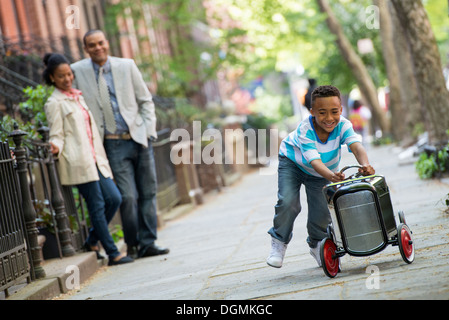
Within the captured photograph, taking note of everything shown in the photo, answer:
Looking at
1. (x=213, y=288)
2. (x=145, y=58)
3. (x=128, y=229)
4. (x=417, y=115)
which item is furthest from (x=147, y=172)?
(x=145, y=58)

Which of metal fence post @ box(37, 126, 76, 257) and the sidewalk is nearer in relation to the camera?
the sidewalk

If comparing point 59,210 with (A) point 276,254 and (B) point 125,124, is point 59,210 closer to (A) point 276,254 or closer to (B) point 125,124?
(B) point 125,124

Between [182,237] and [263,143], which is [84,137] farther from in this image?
[263,143]

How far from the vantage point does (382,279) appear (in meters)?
4.35

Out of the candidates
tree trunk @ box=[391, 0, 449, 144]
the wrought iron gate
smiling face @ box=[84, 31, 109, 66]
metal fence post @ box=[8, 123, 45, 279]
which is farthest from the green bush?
the wrought iron gate

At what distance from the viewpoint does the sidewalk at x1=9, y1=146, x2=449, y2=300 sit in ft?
13.9

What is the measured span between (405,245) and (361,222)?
31 centimetres

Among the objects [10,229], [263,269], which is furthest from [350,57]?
[10,229]

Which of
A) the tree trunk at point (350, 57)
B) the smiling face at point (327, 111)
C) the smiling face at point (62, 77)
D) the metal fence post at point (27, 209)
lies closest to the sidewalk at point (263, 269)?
the metal fence post at point (27, 209)

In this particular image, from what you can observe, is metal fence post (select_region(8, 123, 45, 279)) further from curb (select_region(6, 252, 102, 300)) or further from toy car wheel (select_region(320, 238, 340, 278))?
toy car wheel (select_region(320, 238, 340, 278))

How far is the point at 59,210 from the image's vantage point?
7277mm

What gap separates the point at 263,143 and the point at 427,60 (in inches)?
614

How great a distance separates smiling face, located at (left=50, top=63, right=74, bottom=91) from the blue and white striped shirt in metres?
2.80

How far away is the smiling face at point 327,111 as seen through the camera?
498 centimetres
